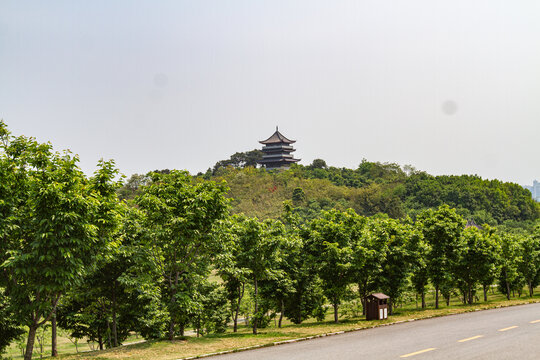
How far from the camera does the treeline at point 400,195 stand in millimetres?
101562

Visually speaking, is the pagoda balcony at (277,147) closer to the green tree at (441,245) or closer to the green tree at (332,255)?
the green tree at (441,245)

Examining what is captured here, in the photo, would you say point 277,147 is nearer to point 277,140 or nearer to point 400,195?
point 277,140

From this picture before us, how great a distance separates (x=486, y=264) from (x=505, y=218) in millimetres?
82629

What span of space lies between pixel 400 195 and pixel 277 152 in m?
39.4

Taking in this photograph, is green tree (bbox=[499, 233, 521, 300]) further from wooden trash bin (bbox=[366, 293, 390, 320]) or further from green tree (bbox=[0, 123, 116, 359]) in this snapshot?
green tree (bbox=[0, 123, 116, 359])

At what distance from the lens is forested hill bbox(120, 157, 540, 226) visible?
3971 inches

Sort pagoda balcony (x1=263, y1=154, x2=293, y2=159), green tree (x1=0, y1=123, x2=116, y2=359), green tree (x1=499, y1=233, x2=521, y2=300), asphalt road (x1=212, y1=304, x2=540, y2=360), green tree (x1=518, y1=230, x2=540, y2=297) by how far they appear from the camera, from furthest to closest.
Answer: pagoda balcony (x1=263, y1=154, x2=293, y2=159), green tree (x1=518, y1=230, x2=540, y2=297), green tree (x1=499, y1=233, x2=521, y2=300), asphalt road (x1=212, y1=304, x2=540, y2=360), green tree (x1=0, y1=123, x2=116, y2=359)

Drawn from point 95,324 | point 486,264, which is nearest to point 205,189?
point 95,324

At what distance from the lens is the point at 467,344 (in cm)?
1766

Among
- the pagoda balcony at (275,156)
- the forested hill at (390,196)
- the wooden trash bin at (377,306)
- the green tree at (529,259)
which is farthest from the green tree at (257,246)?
the pagoda balcony at (275,156)

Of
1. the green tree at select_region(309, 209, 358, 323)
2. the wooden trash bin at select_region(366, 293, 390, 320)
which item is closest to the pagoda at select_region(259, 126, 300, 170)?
the green tree at select_region(309, 209, 358, 323)

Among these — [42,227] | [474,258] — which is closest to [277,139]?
[474,258]

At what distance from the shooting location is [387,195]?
355 ft

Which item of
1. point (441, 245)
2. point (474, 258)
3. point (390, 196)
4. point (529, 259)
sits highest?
point (390, 196)
